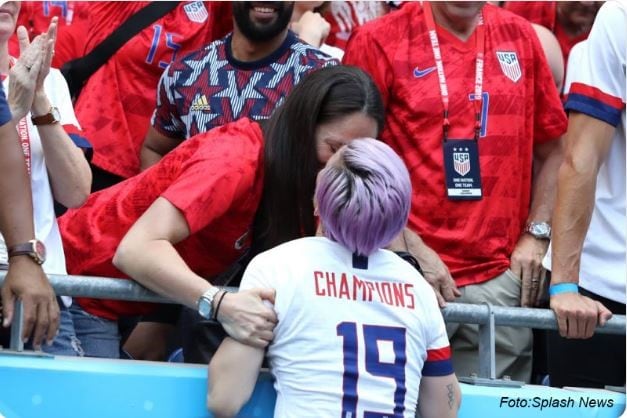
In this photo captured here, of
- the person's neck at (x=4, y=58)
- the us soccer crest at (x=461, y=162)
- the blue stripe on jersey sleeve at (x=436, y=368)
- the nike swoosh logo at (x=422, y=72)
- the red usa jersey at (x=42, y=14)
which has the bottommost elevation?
the blue stripe on jersey sleeve at (x=436, y=368)

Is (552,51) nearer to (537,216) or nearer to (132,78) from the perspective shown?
(537,216)

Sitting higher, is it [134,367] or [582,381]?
[134,367]

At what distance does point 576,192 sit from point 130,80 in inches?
76.8

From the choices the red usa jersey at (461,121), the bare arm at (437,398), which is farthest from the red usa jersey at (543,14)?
the bare arm at (437,398)

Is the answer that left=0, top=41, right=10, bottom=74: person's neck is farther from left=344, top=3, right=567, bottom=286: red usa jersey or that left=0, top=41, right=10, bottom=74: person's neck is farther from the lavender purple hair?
left=344, top=3, right=567, bottom=286: red usa jersey

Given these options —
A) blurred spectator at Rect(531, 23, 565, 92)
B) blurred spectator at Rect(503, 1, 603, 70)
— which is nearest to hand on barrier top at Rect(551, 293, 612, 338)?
blurred spectator at Rect(531, 23, 565, 92)

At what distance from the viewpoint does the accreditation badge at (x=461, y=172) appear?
482 centimetres

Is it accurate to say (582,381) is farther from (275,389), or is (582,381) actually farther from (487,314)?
(275,389)

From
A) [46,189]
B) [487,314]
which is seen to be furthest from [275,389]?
[46,189]

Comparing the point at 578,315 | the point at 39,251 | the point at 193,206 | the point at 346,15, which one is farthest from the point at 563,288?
the point at 346,15

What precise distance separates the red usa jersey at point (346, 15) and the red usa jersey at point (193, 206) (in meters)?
2.21

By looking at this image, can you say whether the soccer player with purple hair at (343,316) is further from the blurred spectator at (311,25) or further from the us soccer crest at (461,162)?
the blurred spectator at (311,25)

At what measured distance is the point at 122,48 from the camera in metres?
5.44

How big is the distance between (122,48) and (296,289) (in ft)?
7.80
